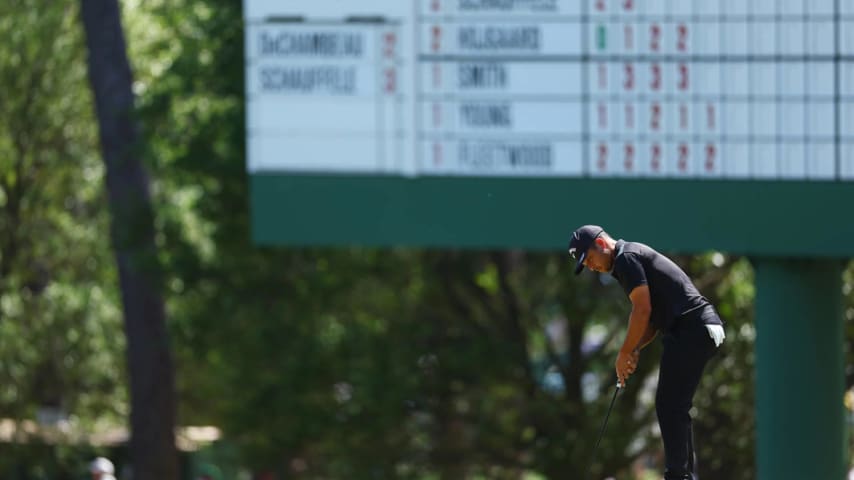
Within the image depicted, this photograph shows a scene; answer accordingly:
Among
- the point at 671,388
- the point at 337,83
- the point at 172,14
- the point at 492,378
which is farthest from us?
the point at 172,14

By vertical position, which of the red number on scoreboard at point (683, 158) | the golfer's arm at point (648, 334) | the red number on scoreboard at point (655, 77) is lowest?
the golfer's arm at point (648, 334)

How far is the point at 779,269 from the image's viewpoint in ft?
41.2

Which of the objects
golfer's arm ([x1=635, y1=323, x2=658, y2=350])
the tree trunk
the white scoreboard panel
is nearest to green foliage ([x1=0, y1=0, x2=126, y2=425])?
the tree trunk

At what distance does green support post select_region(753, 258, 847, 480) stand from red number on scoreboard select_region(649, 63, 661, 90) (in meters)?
1.67

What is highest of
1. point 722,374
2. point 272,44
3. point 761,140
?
point 272,44

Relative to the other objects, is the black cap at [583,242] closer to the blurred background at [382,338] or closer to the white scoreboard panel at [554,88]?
the white scoreboard panel at [554,88]

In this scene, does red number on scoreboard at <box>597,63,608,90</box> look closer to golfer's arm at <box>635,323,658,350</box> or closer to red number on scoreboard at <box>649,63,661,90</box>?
red number on scoreboard at <box>649,63,661,90</box>

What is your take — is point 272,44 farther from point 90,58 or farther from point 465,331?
point 90,58

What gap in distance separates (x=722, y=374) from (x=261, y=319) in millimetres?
5134

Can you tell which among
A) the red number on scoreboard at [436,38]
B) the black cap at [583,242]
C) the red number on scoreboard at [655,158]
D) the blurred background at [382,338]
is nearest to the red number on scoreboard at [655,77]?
the red number on scoreboard at [655,158]

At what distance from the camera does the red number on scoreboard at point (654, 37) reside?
1253cm

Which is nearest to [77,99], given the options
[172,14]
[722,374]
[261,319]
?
[172,14]

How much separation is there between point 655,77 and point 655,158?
67 centimetres

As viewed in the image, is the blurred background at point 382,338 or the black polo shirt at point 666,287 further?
the blurred background at point 382,338
